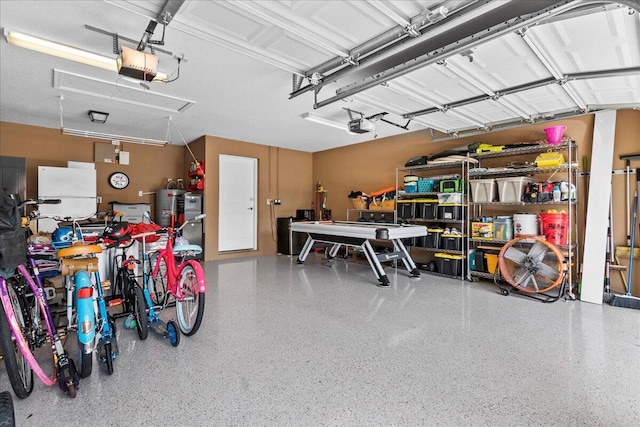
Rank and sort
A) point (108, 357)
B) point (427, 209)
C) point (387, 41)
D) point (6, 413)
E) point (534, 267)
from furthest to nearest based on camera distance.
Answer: point (427, 209), point (534, 267), point (387, 41), point (108, 357), point (6, 413)

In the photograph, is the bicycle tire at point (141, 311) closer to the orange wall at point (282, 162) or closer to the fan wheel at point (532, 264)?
the orange wall at point (282, 162)

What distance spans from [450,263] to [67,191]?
6.88m

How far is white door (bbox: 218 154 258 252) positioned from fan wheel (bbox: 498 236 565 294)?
5266 millimetres

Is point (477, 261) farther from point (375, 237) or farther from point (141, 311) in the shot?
point (141, 311)

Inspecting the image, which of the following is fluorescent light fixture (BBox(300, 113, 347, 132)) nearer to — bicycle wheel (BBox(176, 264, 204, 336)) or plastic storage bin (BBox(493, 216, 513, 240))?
plastic storage bin (BBox(493, 216, 513, 240))

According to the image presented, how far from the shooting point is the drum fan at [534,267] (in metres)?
3.90

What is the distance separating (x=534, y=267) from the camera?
399cm

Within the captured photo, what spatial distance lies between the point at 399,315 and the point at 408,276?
6.55 feet

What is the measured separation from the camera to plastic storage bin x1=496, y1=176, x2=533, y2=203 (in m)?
4.36

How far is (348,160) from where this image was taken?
7.43m

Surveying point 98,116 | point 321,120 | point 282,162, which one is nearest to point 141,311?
point 321,120

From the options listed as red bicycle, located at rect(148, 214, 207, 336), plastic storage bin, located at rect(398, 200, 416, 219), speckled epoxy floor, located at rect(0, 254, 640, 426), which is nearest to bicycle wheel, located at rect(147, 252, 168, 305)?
red bicycle, located at rect(148, 214, 207, 336)

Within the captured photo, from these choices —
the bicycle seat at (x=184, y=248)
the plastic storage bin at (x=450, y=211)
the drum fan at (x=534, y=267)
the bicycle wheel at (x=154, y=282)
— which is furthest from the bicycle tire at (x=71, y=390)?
the plastic storage bin at (x=450, y=211)

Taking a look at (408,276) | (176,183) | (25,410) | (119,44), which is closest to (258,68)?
(119,44)
